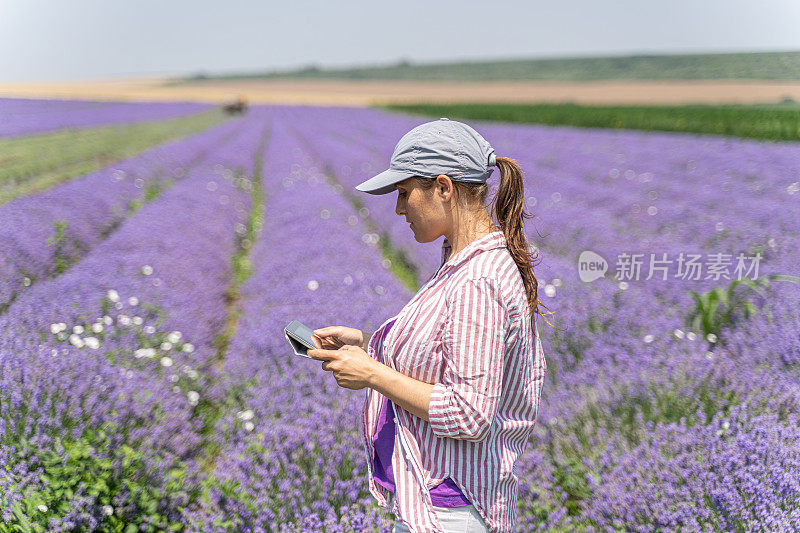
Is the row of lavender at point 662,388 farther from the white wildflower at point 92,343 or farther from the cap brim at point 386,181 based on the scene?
the white wildflower at point 92,343

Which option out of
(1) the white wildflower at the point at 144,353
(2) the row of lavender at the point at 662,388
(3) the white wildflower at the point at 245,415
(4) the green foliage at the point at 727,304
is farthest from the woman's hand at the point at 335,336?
(4) the green foliage at the point at 727,304

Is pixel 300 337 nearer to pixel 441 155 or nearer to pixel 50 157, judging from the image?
pixel 441 155

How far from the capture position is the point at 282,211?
888cm

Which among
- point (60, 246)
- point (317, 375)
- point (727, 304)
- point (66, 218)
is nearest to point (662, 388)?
point (727, 304)

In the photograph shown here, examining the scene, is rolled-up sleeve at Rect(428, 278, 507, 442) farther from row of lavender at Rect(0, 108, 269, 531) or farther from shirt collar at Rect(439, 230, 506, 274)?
row of lavender at Rect(0, 108, 269, 531)

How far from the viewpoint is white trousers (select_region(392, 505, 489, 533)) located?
1500mm

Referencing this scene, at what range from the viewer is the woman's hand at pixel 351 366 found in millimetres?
1430

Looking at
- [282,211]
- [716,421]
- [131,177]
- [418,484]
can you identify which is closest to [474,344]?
[418,484]

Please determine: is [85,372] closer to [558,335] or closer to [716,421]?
[558,335]

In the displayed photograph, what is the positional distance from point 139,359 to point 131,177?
6871mm

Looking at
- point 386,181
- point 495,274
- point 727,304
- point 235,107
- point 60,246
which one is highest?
point 235,107

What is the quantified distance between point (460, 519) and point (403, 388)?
0.44 metres

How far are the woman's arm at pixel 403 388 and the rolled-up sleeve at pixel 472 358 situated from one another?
3 cm

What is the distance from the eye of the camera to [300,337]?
159 cm
